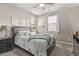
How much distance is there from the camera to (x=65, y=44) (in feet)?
5.77

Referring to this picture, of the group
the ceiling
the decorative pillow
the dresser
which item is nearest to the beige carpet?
the dresser

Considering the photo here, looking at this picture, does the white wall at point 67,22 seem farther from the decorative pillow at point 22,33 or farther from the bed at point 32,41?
the decorative pillow at point 22,33

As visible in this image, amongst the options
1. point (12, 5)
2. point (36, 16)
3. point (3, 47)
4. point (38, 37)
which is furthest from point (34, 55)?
point (12, 5)

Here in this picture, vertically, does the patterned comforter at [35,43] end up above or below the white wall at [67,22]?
below

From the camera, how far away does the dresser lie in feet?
5.71

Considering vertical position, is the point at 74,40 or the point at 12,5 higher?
the point at 12,5

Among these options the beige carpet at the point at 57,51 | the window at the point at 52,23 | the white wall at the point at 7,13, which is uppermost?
the white wall at the point at 7,13

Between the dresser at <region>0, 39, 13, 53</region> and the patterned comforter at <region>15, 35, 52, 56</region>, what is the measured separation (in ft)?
0.35

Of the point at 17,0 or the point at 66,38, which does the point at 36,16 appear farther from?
the point at 66,38

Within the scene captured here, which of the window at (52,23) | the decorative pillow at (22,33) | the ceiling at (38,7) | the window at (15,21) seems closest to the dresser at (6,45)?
the decorative pillow at (22,33)

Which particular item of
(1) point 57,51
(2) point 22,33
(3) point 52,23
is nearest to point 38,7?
(3) point 52,23

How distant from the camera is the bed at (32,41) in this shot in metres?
1.72

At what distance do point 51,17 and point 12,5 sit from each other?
0.71 metres

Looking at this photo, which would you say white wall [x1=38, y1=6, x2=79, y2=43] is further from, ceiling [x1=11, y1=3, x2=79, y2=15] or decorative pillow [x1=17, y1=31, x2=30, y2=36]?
decorative pillow [x1=17, y1=31, x2=30, y2=36]
